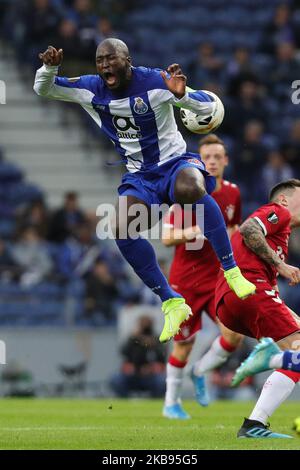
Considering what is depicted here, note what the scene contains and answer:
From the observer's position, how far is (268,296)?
944cm

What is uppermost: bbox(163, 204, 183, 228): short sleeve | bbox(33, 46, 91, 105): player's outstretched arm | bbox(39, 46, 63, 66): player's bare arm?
bbox(39, 46, 63, 66): player's bare arm

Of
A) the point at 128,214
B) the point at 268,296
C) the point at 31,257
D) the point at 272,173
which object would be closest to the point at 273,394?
the point at 268,296

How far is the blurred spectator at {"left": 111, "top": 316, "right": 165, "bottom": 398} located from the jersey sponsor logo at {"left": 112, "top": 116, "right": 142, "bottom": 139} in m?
7.34

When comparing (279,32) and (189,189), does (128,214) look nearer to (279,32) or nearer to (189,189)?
(189,189)

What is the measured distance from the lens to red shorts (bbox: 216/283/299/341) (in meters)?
9.34

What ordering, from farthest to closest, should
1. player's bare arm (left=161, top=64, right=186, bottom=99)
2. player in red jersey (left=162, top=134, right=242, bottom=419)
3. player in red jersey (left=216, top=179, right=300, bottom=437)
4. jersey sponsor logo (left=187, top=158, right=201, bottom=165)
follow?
1. player in red jersey (left=162, top=134, right=242, bottom=419)
2. jersey sponsor logo (left=187, top=158, right=201, bottom=165)
3. player's bare arm (left=161, top=64, right=186, bottom=99)
4. player in red jersey (left=216, top=179, right=300, bottom=437)

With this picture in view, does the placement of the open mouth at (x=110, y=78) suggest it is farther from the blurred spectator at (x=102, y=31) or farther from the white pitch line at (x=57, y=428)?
the blurred spectator at (x=102, y=31)

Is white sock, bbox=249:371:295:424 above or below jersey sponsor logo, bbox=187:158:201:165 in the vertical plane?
below

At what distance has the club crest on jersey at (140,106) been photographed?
1012 centimetres

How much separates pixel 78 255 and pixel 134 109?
8.75 m

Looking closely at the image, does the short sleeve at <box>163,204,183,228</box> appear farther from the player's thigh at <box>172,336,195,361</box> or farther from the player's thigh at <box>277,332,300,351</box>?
the player's thigh at <box>277,332,300,351</box>

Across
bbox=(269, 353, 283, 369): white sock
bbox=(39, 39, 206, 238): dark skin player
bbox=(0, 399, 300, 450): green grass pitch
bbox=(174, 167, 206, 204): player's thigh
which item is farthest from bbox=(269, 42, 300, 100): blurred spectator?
bbox=(269, 353, 283, 369): white sock

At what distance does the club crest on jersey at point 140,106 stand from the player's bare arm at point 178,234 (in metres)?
2.07
